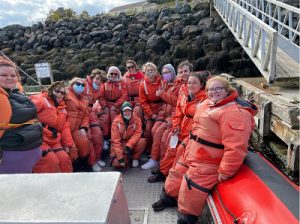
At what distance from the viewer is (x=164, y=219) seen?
294cm

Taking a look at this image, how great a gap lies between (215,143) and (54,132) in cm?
197

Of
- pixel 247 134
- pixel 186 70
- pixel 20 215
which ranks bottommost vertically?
pixel 247 134

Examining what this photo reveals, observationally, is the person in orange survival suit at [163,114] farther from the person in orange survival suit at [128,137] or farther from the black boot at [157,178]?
the black boot at [157,178]

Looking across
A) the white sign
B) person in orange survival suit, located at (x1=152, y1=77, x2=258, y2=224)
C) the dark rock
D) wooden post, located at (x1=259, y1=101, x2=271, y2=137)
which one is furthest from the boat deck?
the dark rock

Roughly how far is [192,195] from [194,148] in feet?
1.40

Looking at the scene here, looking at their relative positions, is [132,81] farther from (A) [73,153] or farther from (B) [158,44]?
(B) [158,44]

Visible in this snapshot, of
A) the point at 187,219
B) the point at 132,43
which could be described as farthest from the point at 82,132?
the point at 132,43

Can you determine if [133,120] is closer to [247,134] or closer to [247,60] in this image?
[247,134]

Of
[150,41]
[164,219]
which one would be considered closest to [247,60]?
[150,41]

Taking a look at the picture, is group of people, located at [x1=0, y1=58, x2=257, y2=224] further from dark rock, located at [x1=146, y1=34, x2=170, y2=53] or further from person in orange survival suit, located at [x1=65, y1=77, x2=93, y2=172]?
dark rock, located at [x1=146, y1=34, x2=170, y2=53]

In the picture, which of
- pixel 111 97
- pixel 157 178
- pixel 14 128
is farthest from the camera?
pixel 111 97

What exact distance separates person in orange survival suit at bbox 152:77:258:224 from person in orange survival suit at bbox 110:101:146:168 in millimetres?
1450

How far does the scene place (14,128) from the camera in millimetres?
2551

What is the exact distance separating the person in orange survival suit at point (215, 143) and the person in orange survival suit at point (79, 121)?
1762mm
